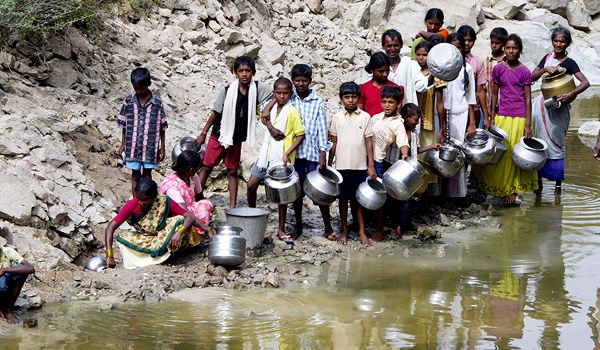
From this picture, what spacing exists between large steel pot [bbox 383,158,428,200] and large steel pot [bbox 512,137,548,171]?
6.26 ft

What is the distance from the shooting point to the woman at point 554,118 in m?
9.57

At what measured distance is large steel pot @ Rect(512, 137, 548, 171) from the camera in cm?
921

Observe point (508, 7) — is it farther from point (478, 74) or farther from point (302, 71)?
point (302, 71)

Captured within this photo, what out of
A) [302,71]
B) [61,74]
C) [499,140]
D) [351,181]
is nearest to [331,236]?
[351,181]

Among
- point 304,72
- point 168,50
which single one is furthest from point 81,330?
point 168,50

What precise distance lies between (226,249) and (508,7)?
59.5ft

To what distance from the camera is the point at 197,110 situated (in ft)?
34.7

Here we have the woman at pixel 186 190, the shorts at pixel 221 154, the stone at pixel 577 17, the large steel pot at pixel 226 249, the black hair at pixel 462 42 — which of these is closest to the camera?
the large steel pot at pixel 226 249

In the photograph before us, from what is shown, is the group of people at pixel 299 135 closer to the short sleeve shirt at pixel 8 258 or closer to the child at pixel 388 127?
the child at pixel 388 127

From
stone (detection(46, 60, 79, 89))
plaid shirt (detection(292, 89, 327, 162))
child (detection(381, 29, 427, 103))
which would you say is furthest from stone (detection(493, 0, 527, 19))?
plaid shirt (detection(292, 89, 327, 162))

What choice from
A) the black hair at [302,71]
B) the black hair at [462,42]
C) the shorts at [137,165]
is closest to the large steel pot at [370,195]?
the black hair at [302,71]

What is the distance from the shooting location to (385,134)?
7.77 metres

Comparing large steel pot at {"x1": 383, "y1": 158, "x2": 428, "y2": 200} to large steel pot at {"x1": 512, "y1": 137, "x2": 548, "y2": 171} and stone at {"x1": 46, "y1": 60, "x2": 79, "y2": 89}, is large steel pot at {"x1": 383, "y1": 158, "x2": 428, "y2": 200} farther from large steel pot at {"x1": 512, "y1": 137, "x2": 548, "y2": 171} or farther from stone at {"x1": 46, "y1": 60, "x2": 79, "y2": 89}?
stone at {"x1": 46, "y1": 60, "x2": 79, "y2": 89}

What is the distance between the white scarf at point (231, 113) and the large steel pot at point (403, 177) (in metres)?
1.30
